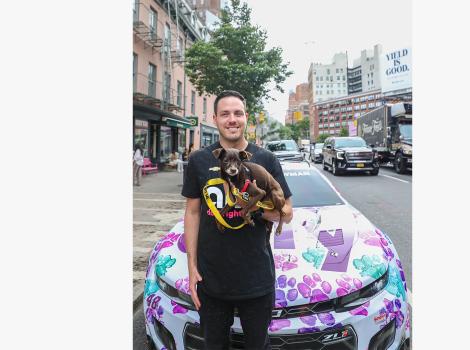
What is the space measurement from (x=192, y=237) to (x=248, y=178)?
1.63 feet

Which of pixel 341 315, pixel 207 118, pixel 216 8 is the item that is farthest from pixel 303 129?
pixel 341 315

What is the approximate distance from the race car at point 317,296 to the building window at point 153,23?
16.2m

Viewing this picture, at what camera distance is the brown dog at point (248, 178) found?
1.61 m

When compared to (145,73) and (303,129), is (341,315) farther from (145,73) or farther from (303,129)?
(303,129)

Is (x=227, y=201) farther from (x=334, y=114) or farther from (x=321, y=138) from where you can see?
(x=334, y=114)

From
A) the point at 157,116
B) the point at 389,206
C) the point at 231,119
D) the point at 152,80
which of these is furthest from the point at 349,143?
the point at 231,119

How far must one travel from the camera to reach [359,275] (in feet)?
7.49

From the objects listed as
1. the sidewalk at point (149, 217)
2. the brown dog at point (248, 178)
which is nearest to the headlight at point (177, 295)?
the brown dog at point (248, 178)

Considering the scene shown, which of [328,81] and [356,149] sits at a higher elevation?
[328,81]

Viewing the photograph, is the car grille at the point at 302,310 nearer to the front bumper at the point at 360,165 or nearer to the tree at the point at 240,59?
the tree at the point at 240,59

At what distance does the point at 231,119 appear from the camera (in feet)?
5.74

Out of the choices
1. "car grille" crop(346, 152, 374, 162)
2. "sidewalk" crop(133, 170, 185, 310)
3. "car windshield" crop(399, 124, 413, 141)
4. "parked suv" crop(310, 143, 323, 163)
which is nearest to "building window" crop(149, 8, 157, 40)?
"sidewalk" crop(133, 170, 185, 310)

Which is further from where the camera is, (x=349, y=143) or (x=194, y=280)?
(x=349, y=143)
